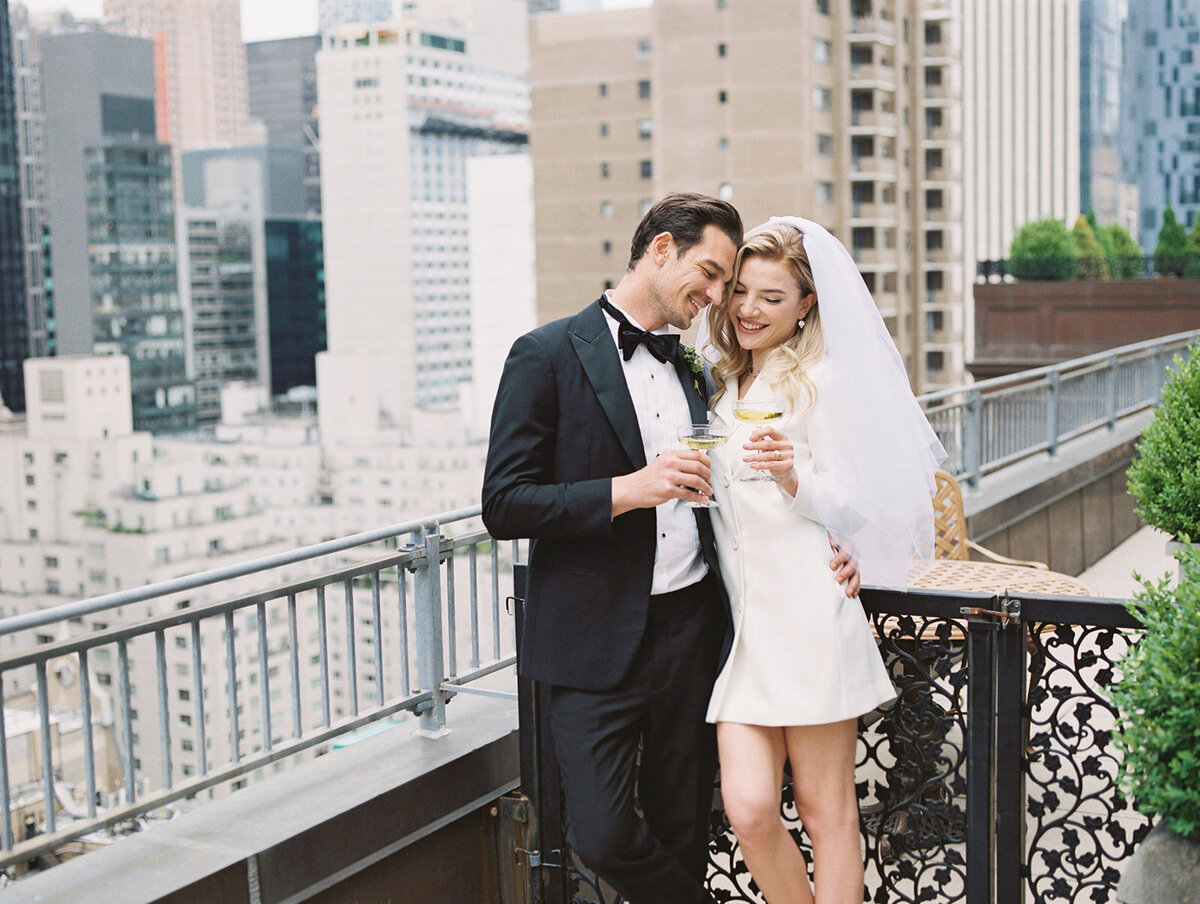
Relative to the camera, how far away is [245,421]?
517 ft

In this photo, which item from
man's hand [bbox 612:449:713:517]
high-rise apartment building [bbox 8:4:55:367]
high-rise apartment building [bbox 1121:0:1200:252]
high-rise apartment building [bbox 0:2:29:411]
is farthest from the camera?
high-rise apartment building [bbox 8:4:55:367]

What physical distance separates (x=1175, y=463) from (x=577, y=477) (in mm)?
4036

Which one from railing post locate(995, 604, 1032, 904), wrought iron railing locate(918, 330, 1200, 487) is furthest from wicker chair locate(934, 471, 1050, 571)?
railing post locate(995, 604, 1032, 904)

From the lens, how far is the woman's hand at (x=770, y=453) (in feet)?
9.27

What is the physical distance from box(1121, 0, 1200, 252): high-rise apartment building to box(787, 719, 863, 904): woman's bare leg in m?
132

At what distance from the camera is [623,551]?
3035mm

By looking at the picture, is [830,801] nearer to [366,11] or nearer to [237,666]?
[237,666]

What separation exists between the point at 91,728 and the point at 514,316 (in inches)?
7216

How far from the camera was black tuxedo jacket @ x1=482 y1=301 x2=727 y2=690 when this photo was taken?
2.97 meters

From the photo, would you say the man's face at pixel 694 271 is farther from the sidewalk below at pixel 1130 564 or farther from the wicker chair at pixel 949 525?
the sidewalk below at pixel 1130 564

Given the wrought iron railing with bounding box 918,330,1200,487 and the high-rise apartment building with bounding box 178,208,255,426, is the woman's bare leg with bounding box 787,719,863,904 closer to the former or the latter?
the wrought iron railing with bounding box 918,330,1200,487

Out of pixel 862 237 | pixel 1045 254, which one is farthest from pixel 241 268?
pixel 1045 254

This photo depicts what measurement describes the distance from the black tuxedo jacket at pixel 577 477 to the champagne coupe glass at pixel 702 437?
0.23 metres

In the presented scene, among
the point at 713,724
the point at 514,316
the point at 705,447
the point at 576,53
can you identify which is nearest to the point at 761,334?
the point at 705,447
